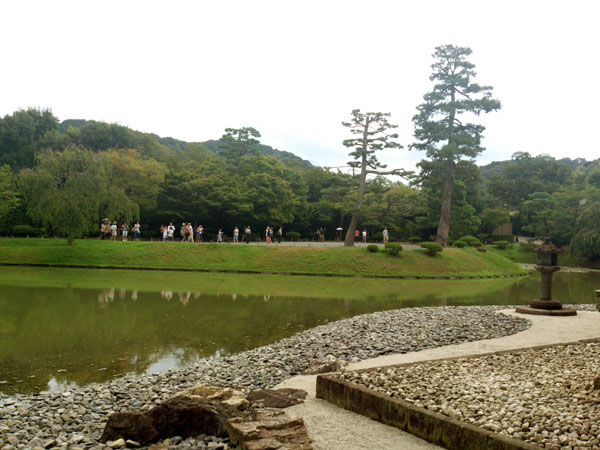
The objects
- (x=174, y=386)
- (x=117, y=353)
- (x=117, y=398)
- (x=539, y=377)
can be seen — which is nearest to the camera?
(x=539, y=377)

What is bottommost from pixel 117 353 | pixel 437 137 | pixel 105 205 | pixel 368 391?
pixel 117 353

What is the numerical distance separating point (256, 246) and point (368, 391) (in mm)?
28404

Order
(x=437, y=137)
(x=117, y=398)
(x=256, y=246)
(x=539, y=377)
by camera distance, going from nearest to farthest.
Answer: (x=539, y=377) < (x=117, y=398) < (x=256, y=246) < (x=437, y=137)

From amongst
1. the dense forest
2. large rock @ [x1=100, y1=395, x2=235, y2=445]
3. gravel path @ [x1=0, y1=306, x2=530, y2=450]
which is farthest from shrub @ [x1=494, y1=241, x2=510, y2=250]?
large rock @ [x1=100, y1=395, x2=235, y2=445]

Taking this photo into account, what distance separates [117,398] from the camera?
6926 millimetres

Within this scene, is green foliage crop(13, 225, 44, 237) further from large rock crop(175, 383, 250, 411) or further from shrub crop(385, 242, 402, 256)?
large rock crop(175, 383, 250, 411)

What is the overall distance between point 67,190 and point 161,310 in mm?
19676

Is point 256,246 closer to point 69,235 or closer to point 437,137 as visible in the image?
point 69,235

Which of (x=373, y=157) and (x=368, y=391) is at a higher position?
(x=373, y=157)

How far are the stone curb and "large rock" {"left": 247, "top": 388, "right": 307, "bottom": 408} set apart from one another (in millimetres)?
302

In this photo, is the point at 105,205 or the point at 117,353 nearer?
the point at 117,353

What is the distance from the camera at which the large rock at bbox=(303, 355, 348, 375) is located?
8.02 metres

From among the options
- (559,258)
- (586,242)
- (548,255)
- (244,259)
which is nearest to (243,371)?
(548,255)

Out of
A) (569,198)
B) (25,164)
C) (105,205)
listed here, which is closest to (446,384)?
(105,205)
